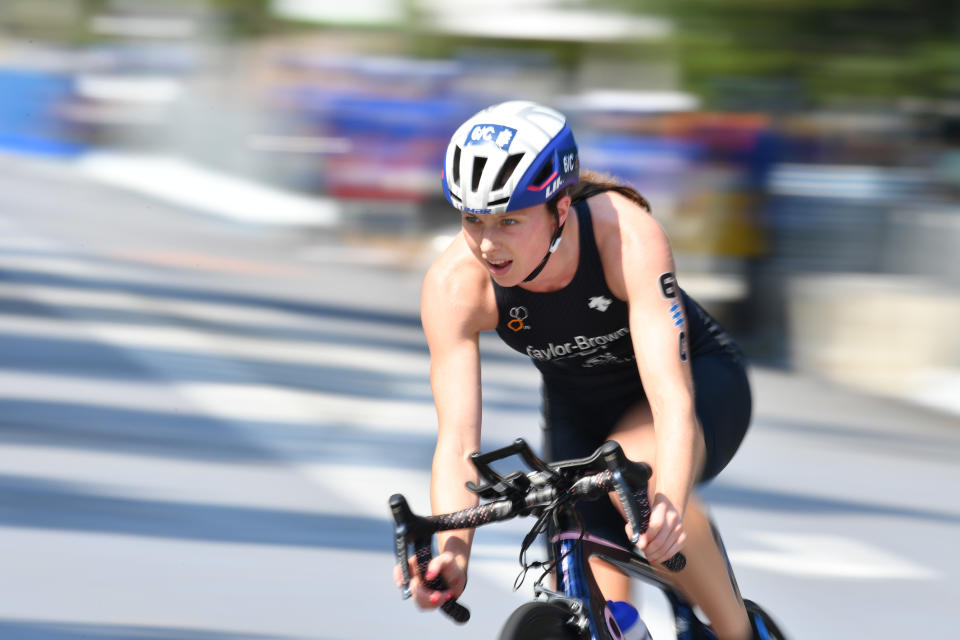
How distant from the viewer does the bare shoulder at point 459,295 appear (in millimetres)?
3510

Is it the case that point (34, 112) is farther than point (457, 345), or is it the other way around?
point (34, 112)

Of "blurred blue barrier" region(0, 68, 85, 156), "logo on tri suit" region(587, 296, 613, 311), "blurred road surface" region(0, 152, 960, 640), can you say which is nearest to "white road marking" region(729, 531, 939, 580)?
"blurred road surface" region(0, 152, 960, 640)

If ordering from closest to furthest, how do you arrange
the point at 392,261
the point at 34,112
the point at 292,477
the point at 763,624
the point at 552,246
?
1. the point at 552,246
2. the point at 763,624
3. the point at 292,477
4. the point at 392,261
5. the point at 34,112

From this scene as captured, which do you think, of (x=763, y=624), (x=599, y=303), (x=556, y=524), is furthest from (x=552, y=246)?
(x=763, y=624)

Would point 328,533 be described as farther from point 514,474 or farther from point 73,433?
point 514,474

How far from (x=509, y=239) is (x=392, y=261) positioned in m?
12.9

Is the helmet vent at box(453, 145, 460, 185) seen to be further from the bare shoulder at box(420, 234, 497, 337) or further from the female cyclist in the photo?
the bare shoulder at box(420, 234, 497, 337)

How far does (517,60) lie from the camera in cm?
1880

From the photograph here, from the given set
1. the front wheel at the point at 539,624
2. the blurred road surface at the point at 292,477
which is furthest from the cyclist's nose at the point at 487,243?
the blurred road surface at the point at 292,477

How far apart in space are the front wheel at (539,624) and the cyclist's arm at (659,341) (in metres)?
0.34

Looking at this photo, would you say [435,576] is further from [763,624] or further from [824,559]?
[824,559]

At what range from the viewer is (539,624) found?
315 cm

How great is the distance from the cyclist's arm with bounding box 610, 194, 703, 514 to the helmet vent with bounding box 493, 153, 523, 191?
43 cm

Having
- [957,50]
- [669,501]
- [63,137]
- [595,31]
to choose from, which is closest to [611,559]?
[669,501]
